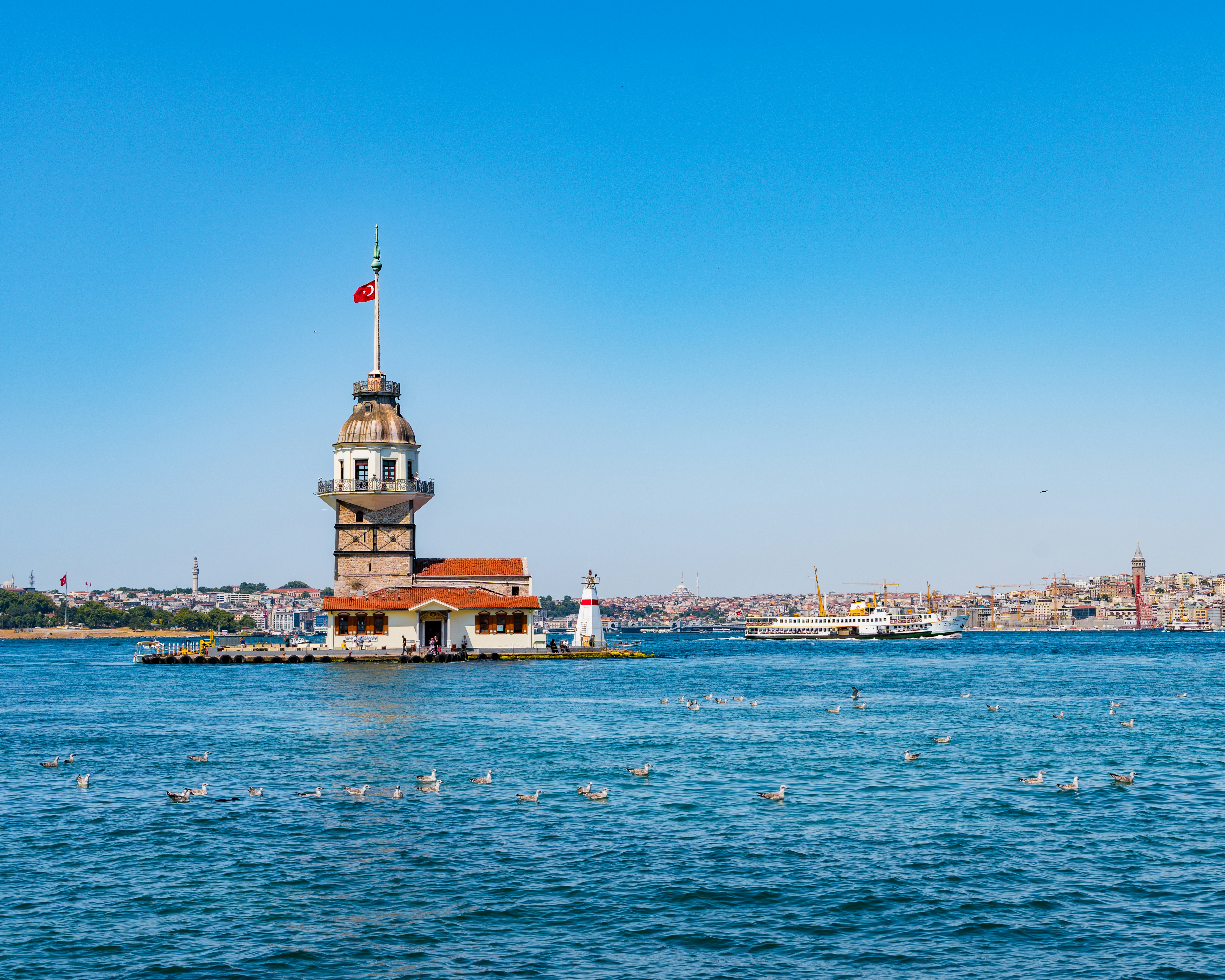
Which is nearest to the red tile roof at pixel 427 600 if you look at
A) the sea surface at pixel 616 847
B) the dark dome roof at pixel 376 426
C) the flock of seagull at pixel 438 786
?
the dark dome roof at pixel 376 426

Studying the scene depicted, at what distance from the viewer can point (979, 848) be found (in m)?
20.9

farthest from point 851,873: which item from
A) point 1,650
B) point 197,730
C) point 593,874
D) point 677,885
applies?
point 1,650

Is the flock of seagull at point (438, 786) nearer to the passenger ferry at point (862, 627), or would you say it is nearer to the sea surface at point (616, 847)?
the sea surface at point (616, 847)

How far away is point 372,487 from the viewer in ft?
266

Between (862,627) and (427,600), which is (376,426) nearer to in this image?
(427,600)

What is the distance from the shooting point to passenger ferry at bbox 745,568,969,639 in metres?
146

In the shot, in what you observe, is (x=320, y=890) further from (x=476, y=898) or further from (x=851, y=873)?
(x=851, y=873)

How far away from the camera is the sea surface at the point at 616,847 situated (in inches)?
608

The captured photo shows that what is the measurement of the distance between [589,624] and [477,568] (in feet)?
37.6

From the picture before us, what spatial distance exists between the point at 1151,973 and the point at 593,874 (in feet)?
27.7

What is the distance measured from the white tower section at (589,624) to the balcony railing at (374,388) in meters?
20.7

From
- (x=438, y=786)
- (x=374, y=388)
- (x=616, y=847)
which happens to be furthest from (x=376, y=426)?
→ (x=616, y=847)

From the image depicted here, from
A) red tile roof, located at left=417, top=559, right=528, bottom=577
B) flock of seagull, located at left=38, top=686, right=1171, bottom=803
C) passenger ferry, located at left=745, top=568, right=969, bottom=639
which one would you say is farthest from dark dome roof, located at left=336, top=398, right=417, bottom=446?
passenger ferry, located at left=745, top=568, right=969, bottom=639

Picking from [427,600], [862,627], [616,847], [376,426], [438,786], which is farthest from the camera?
[862,627]
